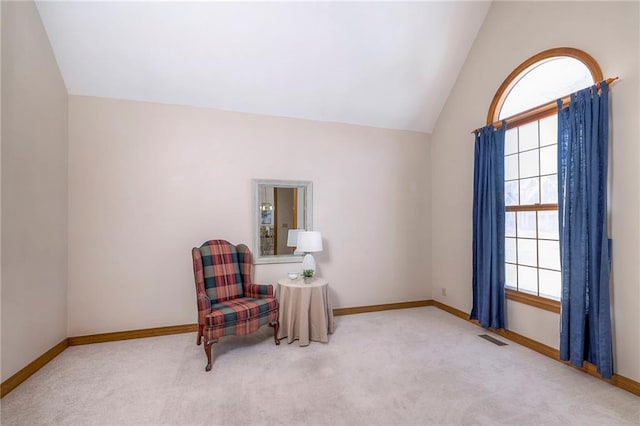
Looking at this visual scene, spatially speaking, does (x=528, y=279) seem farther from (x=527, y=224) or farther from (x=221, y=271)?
(x=221, y=271)

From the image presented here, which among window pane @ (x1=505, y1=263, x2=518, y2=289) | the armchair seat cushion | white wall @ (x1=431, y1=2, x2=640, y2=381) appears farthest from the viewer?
window pane @ (x1=505, y1=263, x2=518, y2=289)

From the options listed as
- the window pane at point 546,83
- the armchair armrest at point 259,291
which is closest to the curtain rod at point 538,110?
the window pane at point 546,83

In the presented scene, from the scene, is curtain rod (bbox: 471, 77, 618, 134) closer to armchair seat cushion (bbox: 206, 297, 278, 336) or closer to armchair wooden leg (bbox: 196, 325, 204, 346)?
armchair seat cushion (bbox: 206, 297, 278, 336)

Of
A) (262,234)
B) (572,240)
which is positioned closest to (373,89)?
(262,234)

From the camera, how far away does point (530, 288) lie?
3242 millimetres

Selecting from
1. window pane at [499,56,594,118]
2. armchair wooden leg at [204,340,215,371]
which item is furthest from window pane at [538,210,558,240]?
armchair wooden leg at [204,340,215,371]

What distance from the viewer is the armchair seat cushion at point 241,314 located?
2729 mm

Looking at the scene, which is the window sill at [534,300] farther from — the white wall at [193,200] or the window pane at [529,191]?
the white wall at [193,200]

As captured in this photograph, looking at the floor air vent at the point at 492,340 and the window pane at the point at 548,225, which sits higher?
the window pane at the point at 548,225

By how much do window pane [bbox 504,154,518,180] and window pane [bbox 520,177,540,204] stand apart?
15 cm

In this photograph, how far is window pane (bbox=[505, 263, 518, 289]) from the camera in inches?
134

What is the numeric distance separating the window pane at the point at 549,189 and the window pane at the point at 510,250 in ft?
1.95

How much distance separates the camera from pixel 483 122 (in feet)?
12.1

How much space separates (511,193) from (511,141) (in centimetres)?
59
